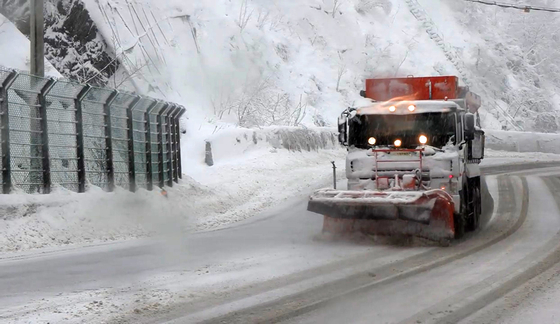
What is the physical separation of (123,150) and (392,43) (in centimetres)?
3432

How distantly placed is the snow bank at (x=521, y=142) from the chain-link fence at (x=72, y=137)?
81.6ft

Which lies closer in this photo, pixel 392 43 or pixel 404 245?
pixel 404 245

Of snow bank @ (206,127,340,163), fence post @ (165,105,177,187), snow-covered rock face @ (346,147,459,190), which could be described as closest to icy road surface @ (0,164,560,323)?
snow-covered rock face @ (346,147,459,190)

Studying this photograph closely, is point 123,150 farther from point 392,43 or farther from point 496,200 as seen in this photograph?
point 392,43

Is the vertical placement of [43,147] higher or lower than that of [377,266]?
higher

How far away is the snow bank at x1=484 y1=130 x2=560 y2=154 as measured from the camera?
36.6 metres

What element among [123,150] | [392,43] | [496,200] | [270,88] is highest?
[392,43]

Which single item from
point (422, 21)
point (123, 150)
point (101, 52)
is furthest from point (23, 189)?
point (422, 21)

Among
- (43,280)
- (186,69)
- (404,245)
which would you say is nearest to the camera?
(43,280)

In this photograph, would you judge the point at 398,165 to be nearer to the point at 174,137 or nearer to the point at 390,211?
the point at 390,211

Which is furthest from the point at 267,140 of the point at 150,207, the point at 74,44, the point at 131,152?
the point at 150,207

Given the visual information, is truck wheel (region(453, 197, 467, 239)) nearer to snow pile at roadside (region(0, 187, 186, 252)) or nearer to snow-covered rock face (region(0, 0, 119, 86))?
snow pile at roadside (region(0, 187, 186, 252))

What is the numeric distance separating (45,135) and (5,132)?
0.91 m

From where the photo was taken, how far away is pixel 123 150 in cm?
1421
